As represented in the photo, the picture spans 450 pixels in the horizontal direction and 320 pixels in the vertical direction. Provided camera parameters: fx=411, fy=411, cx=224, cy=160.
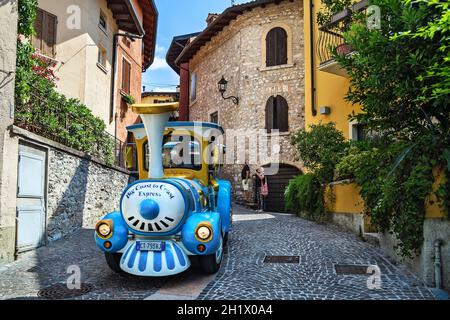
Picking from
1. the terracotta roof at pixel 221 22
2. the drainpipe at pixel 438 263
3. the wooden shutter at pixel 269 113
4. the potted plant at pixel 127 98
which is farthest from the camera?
the terracotta roof at pixel 221 22

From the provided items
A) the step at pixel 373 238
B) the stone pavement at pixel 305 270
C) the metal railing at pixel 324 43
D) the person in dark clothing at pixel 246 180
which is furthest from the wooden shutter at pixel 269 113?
the step at pixel 373 238

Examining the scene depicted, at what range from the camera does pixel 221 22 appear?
1795 cm

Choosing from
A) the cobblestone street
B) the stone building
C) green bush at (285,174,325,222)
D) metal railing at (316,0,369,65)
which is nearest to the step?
the cobblestone street

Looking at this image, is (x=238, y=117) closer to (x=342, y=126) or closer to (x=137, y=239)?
(x=342, y=126)

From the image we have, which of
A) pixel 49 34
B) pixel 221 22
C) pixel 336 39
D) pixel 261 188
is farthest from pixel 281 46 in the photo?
pixel 49 34

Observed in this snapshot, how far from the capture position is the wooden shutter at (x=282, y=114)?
625 inches

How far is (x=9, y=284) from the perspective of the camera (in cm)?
505

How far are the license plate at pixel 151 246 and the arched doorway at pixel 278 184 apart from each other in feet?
36.6

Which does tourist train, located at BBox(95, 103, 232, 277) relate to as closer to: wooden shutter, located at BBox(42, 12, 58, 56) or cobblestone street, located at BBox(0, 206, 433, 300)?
cobblestone street, located at BBox(0, 206, 433, 300)

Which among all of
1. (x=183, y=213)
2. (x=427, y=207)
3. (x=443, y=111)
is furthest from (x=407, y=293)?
(x=183, y=213)

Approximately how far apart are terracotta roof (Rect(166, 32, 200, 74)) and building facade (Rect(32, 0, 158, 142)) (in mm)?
6304

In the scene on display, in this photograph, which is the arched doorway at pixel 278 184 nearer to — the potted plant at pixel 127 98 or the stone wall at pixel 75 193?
the potted plant at pixel 127 98

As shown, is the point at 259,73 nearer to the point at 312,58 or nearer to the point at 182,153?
the point at 312,58

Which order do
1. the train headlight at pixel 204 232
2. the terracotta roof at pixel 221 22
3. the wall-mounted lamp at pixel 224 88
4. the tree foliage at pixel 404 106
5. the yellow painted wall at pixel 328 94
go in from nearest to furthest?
1. the tree foliage at pixel 404 106
2. the train headlight at pixel 204 232
3. the yellow painted wall at pixel 328 94
4. the terracotta roof at pixel 221 22
5. the wall-mounted lamp at pixel 224 88
